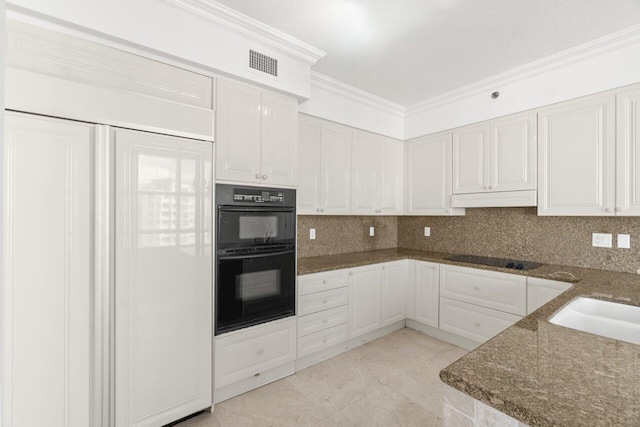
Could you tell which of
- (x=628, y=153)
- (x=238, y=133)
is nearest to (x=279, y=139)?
(x=238, y=133)

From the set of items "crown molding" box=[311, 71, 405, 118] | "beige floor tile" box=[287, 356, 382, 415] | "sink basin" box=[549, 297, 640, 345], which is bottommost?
"beige floor tile" box=[287, 356, 382, 415]

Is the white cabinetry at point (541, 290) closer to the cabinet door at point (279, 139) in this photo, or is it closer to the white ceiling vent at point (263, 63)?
the cabinet door at point (279, 139)

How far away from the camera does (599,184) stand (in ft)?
8.02

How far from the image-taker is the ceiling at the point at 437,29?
200 centimetres

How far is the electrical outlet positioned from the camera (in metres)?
2.61

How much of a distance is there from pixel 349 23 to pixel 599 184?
224 centimetres

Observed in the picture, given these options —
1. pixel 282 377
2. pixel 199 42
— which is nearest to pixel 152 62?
pixel 199 42

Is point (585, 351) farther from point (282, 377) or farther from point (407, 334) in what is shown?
point (407, 334)

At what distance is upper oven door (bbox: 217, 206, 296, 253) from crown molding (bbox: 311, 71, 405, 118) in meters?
1.30

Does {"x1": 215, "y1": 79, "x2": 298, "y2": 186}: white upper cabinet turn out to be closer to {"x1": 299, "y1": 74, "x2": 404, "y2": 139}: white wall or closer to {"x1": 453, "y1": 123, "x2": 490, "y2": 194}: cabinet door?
{"x1": 299, "y1": 74, "x2": 404, "y2": 139}: white wall

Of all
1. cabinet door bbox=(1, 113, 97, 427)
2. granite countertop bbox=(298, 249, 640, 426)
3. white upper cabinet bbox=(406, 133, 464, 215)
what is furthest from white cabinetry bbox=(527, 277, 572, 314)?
cabinet door bbox=(1, 113, 97, 427)

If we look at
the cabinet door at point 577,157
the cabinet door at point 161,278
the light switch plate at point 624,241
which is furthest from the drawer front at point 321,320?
the light switch plate at point 624,241

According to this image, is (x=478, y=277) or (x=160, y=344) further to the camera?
(x=478, y=277)

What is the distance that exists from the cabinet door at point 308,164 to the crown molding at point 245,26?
567 mm
